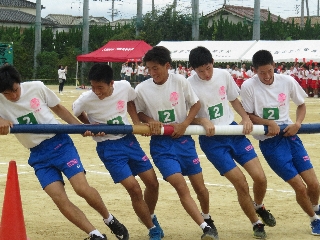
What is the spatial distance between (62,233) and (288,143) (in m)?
2.71

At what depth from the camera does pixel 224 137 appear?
318 inches

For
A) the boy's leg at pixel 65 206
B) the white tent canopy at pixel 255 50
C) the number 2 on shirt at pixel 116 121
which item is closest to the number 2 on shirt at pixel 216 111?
the number 2 on shirt at pixel 116 121

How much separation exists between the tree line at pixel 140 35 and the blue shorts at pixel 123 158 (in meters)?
47.9

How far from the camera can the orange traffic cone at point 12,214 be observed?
717cm

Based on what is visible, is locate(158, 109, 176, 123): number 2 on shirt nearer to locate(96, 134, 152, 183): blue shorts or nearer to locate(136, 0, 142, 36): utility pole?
locate(96, 134, 152, 183): blue shorts

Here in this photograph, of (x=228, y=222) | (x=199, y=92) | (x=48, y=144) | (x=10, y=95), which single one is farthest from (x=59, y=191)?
(x=228, y=222)

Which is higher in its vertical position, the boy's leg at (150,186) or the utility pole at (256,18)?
the utility pole at (256,18)

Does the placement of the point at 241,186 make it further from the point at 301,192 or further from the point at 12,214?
the point at 12,214

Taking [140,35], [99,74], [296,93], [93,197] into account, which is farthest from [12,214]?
[140,35]

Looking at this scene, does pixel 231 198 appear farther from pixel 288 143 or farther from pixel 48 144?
pixel 48 144

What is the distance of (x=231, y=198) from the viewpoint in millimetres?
10359

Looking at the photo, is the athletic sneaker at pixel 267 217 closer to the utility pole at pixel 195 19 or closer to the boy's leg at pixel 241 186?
the boy's leg at pixel 241 186

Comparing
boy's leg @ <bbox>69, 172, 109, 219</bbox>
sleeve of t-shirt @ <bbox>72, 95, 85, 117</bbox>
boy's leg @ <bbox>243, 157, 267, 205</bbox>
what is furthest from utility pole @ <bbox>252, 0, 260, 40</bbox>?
boy's leg @ <bbox>69, 172, 109, 219</bbox>

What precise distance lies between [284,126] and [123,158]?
183 centimetres
